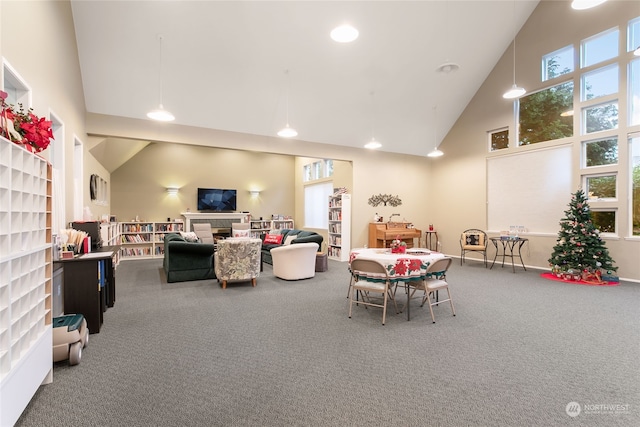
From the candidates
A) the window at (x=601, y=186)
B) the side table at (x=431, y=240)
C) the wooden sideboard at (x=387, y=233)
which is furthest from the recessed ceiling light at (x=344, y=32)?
the side table at (x=431, y=240)

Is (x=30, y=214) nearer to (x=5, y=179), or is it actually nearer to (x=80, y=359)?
(x=5, y=179)

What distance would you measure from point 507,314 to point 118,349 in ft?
15.0

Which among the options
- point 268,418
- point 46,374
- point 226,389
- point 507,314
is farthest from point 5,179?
point 507,314

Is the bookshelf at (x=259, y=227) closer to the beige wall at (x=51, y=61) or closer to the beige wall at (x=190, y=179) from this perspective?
the beige wall at (x=190, y=179)

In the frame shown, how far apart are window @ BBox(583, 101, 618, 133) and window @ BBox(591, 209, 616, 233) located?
5.63 feet

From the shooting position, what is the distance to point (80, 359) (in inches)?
111

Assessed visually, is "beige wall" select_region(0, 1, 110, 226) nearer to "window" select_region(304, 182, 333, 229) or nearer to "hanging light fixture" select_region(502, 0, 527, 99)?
"window" select_region(304, 182, 333, 229)

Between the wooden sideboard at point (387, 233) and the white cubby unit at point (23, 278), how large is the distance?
288 inches

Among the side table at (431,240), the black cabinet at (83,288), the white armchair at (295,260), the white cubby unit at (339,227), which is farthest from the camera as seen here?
the side table at (431,240)

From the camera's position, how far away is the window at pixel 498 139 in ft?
27.4

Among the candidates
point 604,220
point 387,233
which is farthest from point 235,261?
point 604,220

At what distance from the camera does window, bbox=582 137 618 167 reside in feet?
20.9

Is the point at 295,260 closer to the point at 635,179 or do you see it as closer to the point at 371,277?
the point at 371,277

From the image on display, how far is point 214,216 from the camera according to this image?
1070 cm
